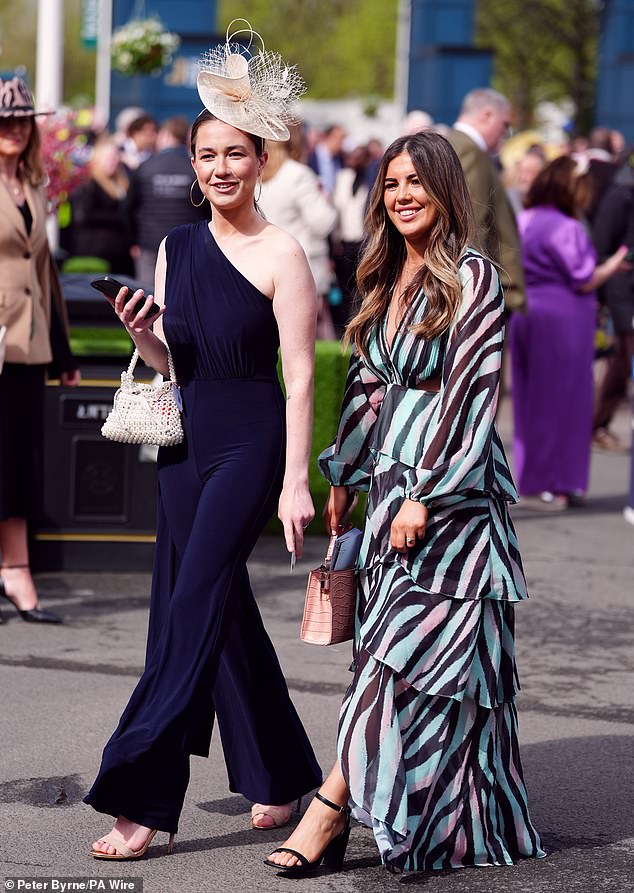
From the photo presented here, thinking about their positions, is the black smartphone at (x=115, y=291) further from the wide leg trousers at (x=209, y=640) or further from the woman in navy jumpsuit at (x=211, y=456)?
the wide leg trousers at (x=209, y=640)

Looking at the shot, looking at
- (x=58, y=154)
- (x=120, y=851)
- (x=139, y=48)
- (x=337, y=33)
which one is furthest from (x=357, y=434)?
(x=337, y=33)

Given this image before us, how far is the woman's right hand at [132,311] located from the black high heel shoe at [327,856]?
1285 millimetres

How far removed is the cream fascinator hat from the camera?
14.0 ft

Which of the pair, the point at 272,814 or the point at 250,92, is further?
the point at 272,814

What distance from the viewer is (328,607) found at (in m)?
4.23

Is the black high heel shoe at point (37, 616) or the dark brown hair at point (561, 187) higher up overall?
the dark brown hair at point (561, 187)

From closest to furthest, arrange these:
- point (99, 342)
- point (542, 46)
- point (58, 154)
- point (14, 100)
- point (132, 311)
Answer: point (132, 311)
point (14, 100)
point (99, 342)
point (58, 154)
point (542, 46)

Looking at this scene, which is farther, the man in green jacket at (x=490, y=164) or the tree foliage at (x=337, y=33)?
the tree foliage at (x=337, y=33)

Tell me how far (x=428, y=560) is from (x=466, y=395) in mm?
425

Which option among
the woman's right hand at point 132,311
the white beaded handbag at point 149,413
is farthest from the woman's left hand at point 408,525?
the woman's right hand at point 132,311

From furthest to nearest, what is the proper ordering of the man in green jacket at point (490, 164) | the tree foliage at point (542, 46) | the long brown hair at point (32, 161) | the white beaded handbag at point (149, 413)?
the tree foliage at point (542, 46) < the man in green jacket at point (490, 164) < the long brown hair at point (32, 161) < the white beaded handbag at point (149, 413)

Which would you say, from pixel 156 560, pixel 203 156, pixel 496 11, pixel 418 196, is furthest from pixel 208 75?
pixel 496 11

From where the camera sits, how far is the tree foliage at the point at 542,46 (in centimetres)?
4666

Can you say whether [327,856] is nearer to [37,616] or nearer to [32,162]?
[37,616]
